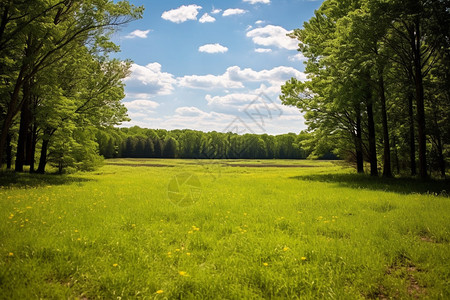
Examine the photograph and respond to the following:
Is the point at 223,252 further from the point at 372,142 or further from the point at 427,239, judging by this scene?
the point at 372,142

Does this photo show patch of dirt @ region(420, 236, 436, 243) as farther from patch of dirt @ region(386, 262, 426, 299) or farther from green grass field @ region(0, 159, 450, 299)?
patch of dirt @ region(386, 262, 426, 299)

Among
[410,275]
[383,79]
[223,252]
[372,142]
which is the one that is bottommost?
[410,275]

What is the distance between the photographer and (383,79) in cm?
1795

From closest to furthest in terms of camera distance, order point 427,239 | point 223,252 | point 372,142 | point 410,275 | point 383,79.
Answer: point 410,275 < point 223,252 < point 427,239 < point 383,79 < point 372,142

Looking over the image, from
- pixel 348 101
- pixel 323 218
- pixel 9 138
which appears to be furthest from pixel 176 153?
pixel 323 218

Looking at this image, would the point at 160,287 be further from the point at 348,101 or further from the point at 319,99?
the point at 319,99

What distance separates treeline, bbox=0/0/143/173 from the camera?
13.5 m

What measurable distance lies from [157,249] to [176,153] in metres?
110

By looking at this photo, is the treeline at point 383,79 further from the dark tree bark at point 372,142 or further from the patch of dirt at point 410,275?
the patch of dirt at point 410,275

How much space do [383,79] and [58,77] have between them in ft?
82.7

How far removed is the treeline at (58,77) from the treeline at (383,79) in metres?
14.6

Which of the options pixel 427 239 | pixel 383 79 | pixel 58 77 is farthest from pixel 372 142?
pixel 58 77

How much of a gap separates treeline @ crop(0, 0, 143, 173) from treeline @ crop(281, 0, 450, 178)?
14611mm

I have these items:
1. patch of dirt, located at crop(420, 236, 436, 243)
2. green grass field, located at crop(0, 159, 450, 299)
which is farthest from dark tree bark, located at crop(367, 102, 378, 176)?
patch of dirt, located at crop(420, 236, 436, 243)
